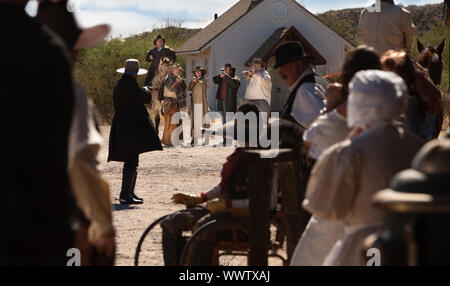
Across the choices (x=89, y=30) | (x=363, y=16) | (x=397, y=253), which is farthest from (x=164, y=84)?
(x=397, y=253)

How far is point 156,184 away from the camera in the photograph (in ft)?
46.5

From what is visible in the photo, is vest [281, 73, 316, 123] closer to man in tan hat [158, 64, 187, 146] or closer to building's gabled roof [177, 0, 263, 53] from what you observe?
man in tan hat [158, 64, 187, 146]

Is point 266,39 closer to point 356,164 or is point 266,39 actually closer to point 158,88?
point 158,88

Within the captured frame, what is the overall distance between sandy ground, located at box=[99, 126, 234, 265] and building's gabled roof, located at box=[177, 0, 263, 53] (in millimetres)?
20161

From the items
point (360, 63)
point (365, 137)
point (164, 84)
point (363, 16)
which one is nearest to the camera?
point (365, 137)

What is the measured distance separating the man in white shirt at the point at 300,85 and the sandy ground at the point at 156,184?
58.1 inches

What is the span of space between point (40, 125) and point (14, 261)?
17.6 inches

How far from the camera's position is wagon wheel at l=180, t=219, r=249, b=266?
6.04 m

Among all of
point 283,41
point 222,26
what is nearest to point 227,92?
point 283,41

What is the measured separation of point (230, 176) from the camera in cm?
639

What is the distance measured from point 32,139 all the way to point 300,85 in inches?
154

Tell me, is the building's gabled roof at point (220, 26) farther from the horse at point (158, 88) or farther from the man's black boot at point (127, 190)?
the man's black boot at point (127, 190)

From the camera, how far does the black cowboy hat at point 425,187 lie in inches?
92.6

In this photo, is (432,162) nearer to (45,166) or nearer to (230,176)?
(45,166)
